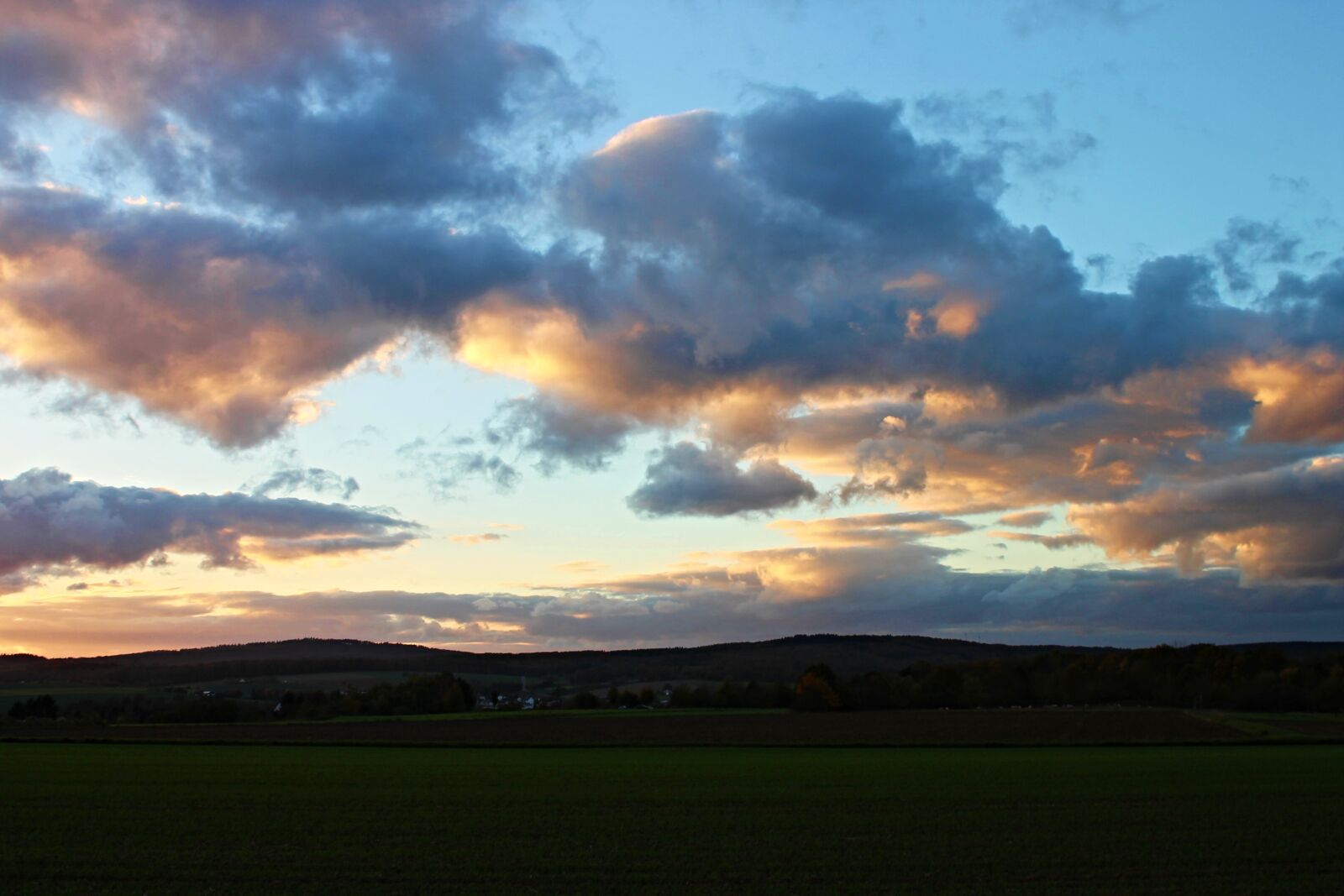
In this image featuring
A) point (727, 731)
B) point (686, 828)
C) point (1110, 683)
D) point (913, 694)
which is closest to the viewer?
point (686, 828)

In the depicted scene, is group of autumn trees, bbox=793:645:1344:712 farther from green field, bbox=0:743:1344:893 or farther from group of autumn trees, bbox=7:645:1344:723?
green field, bbox=0:743:1344:893

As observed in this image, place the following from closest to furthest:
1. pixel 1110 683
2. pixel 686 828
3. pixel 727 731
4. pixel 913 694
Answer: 1. pixel 686 828
2. pixel 727 731
3. pixel 913 694
4. pixel 1110 683

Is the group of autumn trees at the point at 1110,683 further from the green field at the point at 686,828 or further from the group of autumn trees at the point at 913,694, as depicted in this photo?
the green field at the point at 686,828

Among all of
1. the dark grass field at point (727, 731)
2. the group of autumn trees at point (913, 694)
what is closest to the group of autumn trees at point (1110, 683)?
the group of autumn trees at point (913, 694)

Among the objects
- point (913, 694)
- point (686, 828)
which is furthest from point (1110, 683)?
point (686, 828)

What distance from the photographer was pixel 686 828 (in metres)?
28.8

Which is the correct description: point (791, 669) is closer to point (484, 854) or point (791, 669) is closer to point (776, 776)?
point (776, 776)

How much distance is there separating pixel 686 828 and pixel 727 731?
189 feet

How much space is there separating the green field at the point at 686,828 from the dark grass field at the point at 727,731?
2464 centimetres

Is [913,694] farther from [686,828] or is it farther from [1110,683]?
[686,828]

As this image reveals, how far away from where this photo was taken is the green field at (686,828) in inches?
869

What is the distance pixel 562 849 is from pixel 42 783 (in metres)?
27.5

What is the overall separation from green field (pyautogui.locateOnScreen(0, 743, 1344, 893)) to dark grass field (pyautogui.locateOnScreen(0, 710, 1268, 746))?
24.6 meters

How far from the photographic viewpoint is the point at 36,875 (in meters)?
22.3
